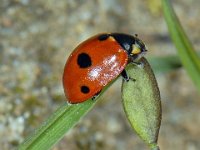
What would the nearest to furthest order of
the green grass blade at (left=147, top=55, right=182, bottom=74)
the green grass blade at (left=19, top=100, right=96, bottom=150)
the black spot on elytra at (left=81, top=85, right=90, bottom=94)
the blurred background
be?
1. the green grass blade at (left=19, top=100, right=96, bottom=150)
2. the black spot on elytra at (left=81, top=85, right=90, bottom=94)
3. the green grass blade at (left=147, top=55, right=182, bottom=74)
4. the blurred background

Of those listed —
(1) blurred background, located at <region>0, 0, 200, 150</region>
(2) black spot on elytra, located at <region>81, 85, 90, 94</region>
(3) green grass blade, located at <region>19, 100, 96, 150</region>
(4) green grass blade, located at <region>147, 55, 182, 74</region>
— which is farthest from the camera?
(1) blurred background, located at <region>0, 0, 200, 150</region>

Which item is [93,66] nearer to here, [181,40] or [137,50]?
[137,50]

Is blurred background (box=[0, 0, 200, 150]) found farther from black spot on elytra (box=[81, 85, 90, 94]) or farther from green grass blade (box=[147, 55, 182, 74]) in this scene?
black spot on elytra (box=[81, 85, 90, 94])

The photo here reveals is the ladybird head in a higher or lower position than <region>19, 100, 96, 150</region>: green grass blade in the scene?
higher

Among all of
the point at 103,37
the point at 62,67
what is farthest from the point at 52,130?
the point at 62,67

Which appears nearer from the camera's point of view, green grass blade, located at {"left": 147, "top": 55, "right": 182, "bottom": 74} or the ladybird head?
the ladybird head

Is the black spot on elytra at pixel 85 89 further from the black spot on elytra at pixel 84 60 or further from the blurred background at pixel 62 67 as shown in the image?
the blurred background at pixel 62 67

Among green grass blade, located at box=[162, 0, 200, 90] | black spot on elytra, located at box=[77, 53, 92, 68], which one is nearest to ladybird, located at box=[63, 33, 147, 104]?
black spot on elytra, located at box=[77, 53, 92, 68]
